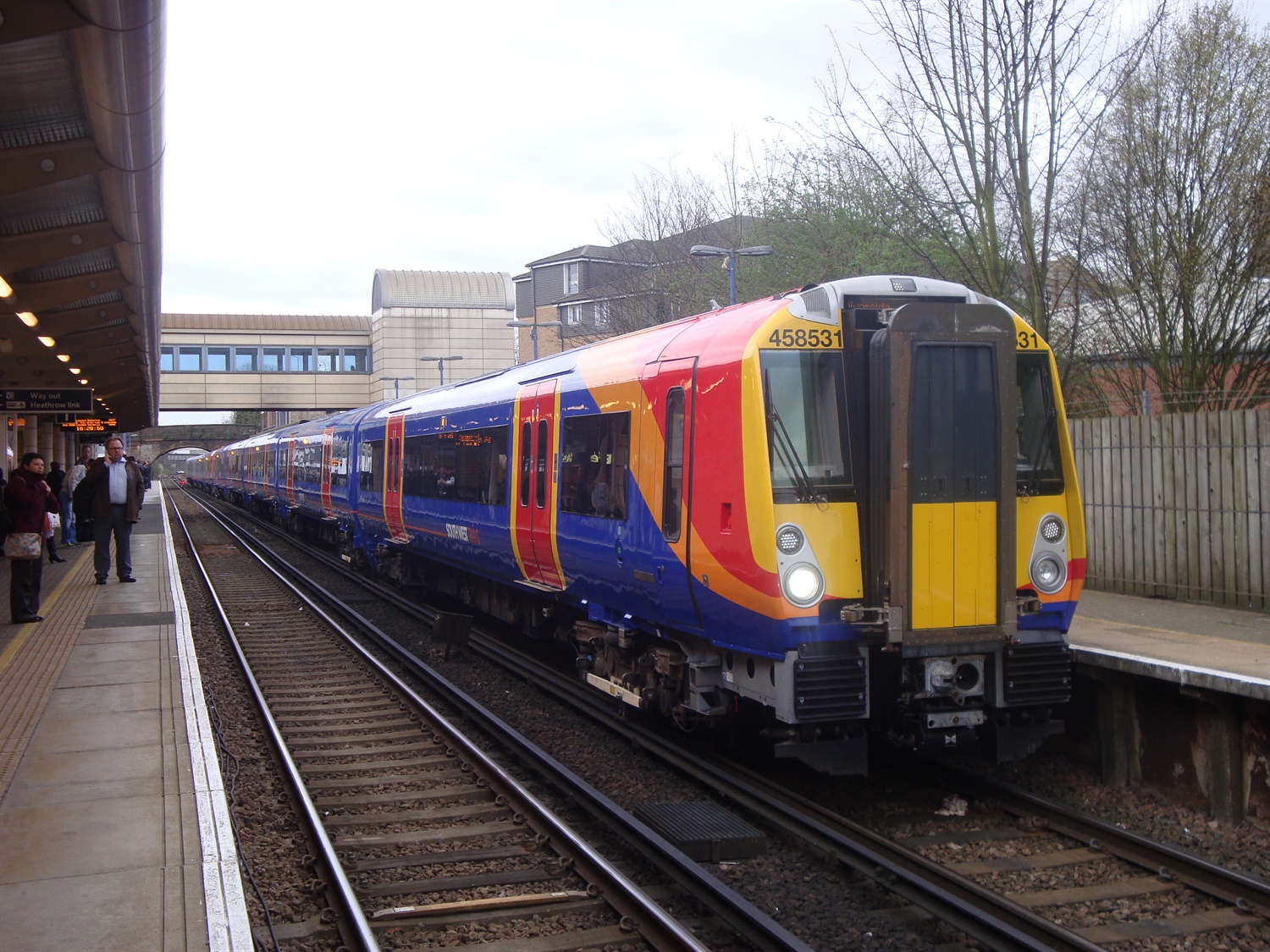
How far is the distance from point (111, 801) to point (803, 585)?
4.00 meters

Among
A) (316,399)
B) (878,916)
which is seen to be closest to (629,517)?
(878,916)

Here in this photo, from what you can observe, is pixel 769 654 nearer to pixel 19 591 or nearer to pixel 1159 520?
pixel 1159 520

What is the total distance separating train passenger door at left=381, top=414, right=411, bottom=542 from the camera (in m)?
15.9

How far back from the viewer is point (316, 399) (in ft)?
174

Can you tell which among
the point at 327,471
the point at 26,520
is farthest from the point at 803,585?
the point at 327,471

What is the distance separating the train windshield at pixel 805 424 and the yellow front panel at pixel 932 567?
1.51 feet

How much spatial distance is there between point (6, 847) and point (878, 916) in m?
4.22

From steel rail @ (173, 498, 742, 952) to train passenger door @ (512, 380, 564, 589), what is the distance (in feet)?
4.32

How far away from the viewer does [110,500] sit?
52.5 feet

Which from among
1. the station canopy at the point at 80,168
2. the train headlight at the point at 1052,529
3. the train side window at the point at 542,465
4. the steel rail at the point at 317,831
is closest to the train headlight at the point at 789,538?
the train headlight at the point at 1052,529

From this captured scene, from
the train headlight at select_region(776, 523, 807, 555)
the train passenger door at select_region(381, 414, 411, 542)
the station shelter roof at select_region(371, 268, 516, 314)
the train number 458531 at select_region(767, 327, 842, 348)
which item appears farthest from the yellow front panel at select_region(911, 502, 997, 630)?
the station shelter roof at select_region(371, 268, 516, 314)

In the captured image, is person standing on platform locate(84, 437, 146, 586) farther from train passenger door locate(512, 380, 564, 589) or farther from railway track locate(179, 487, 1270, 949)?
railway track locate(179, 487, 1270, 949)

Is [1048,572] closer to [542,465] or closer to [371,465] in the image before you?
[542,465]

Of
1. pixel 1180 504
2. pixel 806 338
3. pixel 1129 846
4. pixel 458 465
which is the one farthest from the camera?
pixel 458 465
